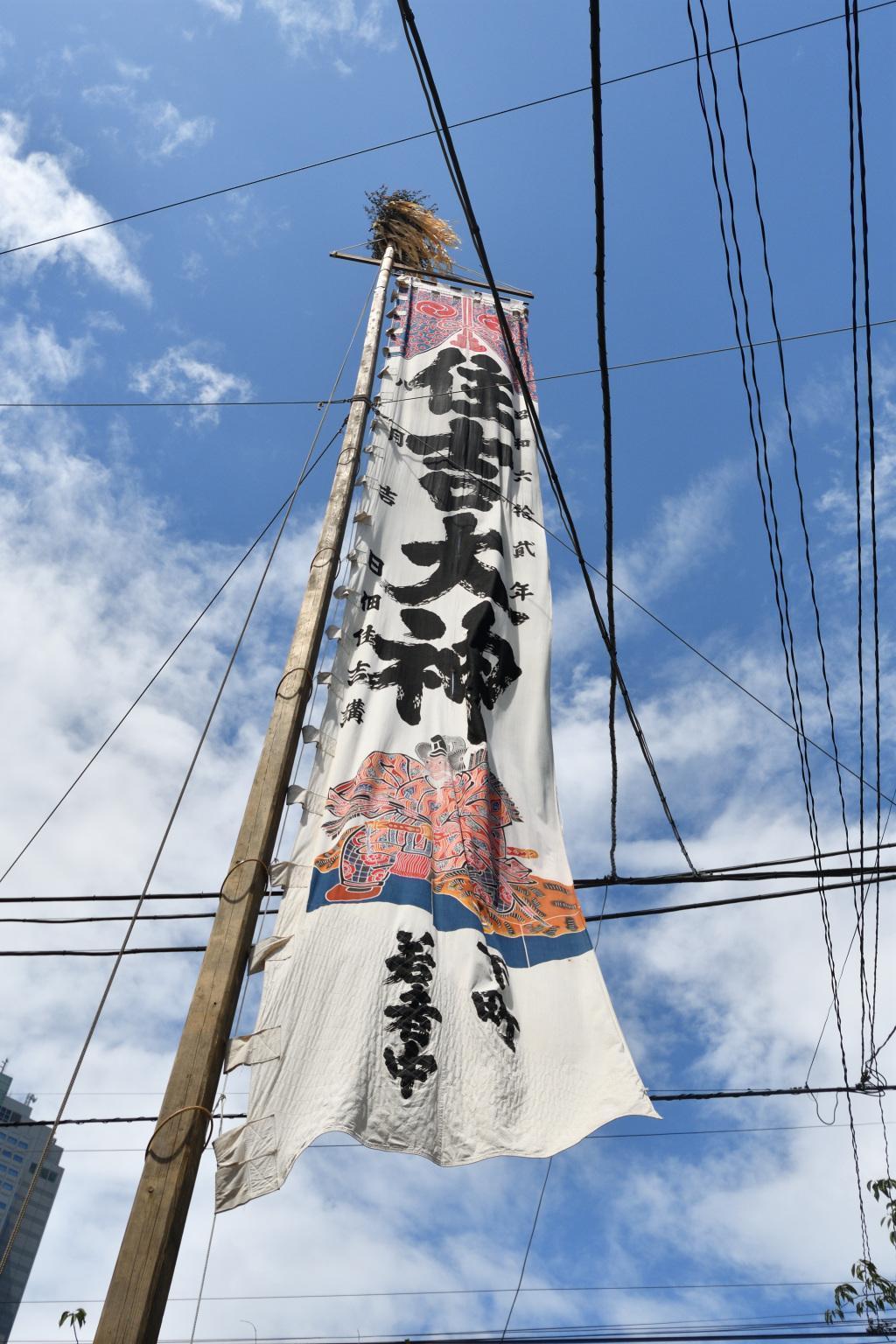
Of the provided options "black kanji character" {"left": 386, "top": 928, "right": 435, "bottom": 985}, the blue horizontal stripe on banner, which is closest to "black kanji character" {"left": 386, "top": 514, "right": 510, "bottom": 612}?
the blue horizontal stripe on banner

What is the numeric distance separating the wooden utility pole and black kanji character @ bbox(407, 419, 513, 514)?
5.99ft

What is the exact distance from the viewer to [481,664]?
5.31m

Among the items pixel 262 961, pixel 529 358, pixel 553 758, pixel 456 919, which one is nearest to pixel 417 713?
pixel 553 758

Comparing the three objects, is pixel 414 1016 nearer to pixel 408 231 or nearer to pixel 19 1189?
pixel 408 231

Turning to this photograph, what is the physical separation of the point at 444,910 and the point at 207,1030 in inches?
52.9

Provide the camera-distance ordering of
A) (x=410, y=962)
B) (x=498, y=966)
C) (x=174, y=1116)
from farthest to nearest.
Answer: (x=498, y=966), (x=410, y=962), (x=174, y=1116)

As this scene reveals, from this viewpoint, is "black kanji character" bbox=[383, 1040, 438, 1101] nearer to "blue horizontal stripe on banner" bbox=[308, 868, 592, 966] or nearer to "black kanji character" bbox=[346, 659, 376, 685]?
"blue horizontal stripe on banner" bbox=[308, 868, 592, 966]

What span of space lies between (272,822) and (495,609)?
2511 mm

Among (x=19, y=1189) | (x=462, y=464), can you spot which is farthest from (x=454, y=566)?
(x=19, y=1189)

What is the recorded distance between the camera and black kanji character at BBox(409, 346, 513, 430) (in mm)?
7020

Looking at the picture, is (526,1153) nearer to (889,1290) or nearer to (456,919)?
(456,919)

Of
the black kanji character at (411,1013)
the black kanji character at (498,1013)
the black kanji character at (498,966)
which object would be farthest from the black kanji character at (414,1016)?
the black kanji character at (498,966)

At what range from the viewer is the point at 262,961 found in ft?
11.3

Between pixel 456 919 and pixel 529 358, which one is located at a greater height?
pixel 529 358
